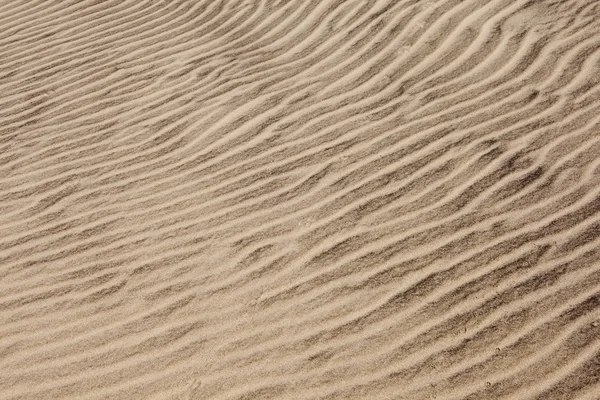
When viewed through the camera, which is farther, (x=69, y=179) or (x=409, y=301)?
(x=69, y=179)

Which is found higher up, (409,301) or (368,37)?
(368,37)

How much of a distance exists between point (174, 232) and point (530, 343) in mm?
1956

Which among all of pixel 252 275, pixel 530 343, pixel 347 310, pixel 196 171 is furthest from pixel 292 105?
pixel 530 343

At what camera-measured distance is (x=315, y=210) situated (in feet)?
11.8

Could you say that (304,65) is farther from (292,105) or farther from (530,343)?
(530,343)

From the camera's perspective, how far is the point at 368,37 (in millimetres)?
4863

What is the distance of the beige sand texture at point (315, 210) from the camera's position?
2.89 metres

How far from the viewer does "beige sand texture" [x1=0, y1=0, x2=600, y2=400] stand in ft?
9.48

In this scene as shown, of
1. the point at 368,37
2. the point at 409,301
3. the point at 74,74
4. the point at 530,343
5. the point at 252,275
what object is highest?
the point at 74,74

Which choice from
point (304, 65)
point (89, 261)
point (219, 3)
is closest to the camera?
point (89, 261)

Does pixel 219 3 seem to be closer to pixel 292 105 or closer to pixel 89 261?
pixel 292 105

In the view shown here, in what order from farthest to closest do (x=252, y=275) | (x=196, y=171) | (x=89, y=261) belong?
(x=196, y=171) → (x=89, y=261) → (x=252, y=275)

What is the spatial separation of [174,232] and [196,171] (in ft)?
1.81

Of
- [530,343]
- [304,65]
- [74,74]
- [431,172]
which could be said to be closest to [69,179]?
[74,74]
